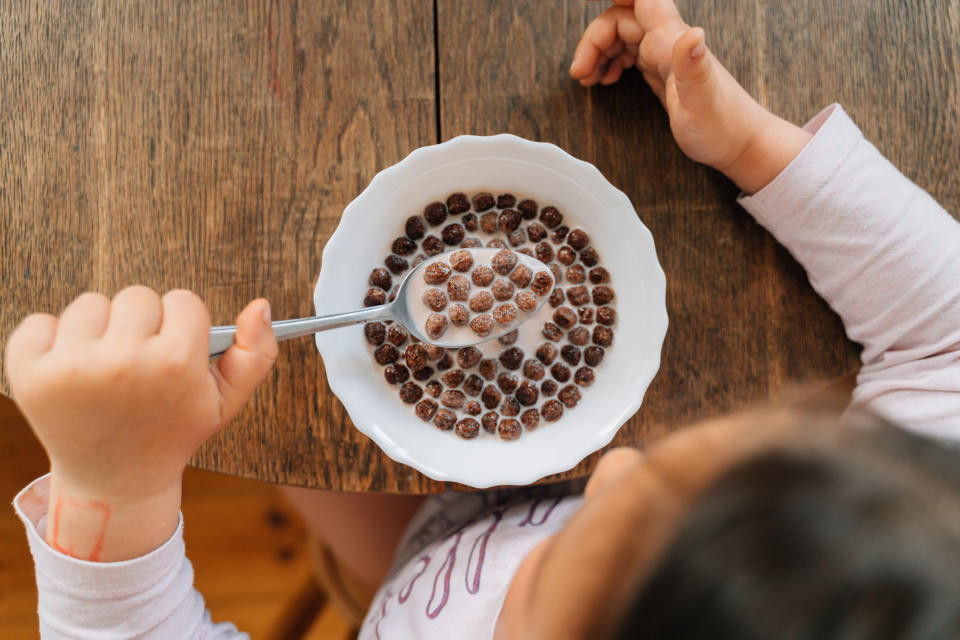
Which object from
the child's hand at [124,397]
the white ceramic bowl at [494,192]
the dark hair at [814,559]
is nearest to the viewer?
the dark hair at [814,559]

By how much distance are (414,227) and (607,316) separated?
180mm

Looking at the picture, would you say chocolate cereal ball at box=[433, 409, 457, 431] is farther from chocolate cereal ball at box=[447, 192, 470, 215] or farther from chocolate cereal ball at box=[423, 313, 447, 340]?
chocolate cereal ball at box=[447, 192, 470, 215]

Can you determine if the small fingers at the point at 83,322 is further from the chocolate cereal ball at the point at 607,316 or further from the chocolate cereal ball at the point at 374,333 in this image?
the chocolate cereal ball at the point at 607,316

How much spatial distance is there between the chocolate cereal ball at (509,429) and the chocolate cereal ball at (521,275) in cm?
12

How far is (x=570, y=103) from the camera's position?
56 cm

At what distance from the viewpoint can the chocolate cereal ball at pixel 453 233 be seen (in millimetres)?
538

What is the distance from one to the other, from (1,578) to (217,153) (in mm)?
947

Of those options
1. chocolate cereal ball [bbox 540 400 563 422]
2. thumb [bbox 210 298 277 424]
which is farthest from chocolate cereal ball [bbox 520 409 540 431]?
thumb [bbox 210 298 277 424]

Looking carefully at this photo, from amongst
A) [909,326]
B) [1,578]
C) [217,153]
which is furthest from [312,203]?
[1,578]

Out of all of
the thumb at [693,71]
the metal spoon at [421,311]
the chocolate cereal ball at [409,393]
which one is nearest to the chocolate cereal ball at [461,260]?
the metal spoon at [421,311]

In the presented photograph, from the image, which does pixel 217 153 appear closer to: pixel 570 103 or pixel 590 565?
pixel 570 103

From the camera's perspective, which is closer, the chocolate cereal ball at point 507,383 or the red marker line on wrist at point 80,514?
the red marker line on wrist at point 80,514

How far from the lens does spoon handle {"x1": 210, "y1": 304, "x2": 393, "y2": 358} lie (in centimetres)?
Answer: 42

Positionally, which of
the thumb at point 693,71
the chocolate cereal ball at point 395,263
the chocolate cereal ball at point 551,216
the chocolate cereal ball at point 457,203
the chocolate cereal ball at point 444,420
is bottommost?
the chocolate cereal ball at point 444,420
